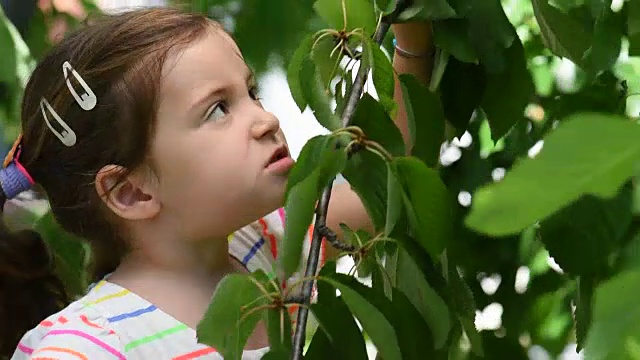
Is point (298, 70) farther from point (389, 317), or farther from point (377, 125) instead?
point (389, 317)

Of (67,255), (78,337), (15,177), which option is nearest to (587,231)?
(78,337)

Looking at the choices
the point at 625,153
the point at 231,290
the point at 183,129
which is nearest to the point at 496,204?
the point at 625,153

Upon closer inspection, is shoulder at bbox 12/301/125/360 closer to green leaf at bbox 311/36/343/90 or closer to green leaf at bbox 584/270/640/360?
green leaf at bbox 311/36/343/90

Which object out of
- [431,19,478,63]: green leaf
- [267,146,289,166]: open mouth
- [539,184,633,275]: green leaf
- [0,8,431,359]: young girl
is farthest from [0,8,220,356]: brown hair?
[539,184,633,275]: green leaf

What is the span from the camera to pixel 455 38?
0.67 meters

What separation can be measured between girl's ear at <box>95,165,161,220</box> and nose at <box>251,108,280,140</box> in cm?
11

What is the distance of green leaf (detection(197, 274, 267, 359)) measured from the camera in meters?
0.52

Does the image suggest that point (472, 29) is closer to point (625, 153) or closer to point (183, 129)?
point (183, 129)

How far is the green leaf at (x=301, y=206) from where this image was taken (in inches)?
20.3

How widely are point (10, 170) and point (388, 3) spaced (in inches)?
16.0

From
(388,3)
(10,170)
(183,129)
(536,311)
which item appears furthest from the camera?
(536,311)

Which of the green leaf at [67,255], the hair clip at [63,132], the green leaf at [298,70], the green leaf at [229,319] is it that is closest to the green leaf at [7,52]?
the green leaf at [67,255]

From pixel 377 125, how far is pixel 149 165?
0.83 ft

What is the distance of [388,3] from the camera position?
644mm
